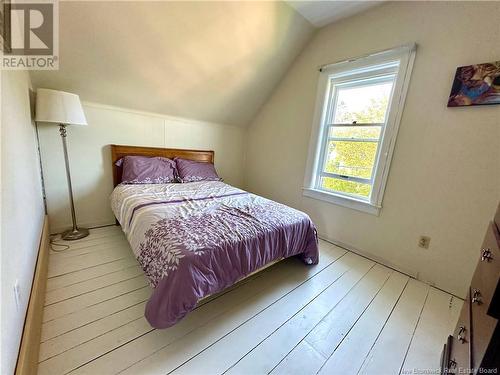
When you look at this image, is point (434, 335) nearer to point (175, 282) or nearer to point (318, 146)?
point (175, 282)

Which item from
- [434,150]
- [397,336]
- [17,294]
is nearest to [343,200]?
[434,150]

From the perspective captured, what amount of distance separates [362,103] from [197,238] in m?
2.34

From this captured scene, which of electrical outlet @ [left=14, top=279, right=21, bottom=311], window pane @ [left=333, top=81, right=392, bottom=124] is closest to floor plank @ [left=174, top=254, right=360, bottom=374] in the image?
electrical outlet @ [left=14, top=279, right=21, bottom=311]

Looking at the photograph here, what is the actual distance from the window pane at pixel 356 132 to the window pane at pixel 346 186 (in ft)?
1.78

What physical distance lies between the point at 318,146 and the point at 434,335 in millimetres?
2063

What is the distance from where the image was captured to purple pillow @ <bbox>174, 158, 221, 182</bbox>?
288 cm

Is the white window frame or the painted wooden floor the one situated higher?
the white window frame

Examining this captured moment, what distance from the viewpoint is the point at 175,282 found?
1.16 m

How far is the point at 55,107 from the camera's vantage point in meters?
1.87

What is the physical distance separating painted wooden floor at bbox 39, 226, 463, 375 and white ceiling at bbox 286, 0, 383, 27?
8.97 ft

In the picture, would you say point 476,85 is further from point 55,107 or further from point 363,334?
point 55,107

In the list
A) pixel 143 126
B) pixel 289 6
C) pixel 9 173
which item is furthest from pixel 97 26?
pixel 289 6

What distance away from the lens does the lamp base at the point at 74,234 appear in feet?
7.25

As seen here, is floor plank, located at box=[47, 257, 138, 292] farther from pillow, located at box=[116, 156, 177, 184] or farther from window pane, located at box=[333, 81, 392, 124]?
window pane, located at box=[333, 81, 392, 124]
